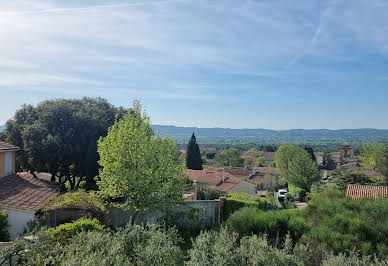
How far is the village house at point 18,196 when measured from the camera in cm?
1224

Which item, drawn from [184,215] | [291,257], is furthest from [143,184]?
[291,257]

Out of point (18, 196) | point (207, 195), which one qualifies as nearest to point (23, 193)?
point (18, 196)

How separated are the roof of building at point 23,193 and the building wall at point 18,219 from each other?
0.19 m

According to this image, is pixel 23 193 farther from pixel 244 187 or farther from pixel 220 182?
pixel 244 187

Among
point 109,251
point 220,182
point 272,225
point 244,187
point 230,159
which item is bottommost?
point 230,159

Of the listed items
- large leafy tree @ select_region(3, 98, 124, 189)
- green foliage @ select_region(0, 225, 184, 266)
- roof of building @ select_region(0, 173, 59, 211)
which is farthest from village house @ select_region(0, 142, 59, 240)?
green foliage @ select_region(0, 225, 184, 266)

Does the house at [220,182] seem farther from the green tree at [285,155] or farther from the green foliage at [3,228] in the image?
the green tree at [285,155]

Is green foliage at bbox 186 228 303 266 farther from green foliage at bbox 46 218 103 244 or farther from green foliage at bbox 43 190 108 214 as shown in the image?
green foliage at bbox 43 190 108 214

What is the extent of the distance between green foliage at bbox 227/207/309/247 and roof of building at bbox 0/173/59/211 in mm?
8250

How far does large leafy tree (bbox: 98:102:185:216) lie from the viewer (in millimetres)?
11930

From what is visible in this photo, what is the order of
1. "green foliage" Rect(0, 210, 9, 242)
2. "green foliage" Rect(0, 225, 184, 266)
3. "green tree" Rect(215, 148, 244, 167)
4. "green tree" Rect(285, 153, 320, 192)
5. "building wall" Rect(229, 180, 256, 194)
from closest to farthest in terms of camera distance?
"green foliage" Rect(0, 225, 184, 266) → "green foliage" Rect(0, 210, 9, 242) → "building wall" Rect(229, 180, 256, 194) → "green tree" Rect(285, 153, 320, 192) → "green tree" Rect(215, 148, 244, 167)

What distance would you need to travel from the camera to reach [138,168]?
39.5 feet

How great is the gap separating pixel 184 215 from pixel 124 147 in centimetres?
395

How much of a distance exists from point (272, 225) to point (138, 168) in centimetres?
565
